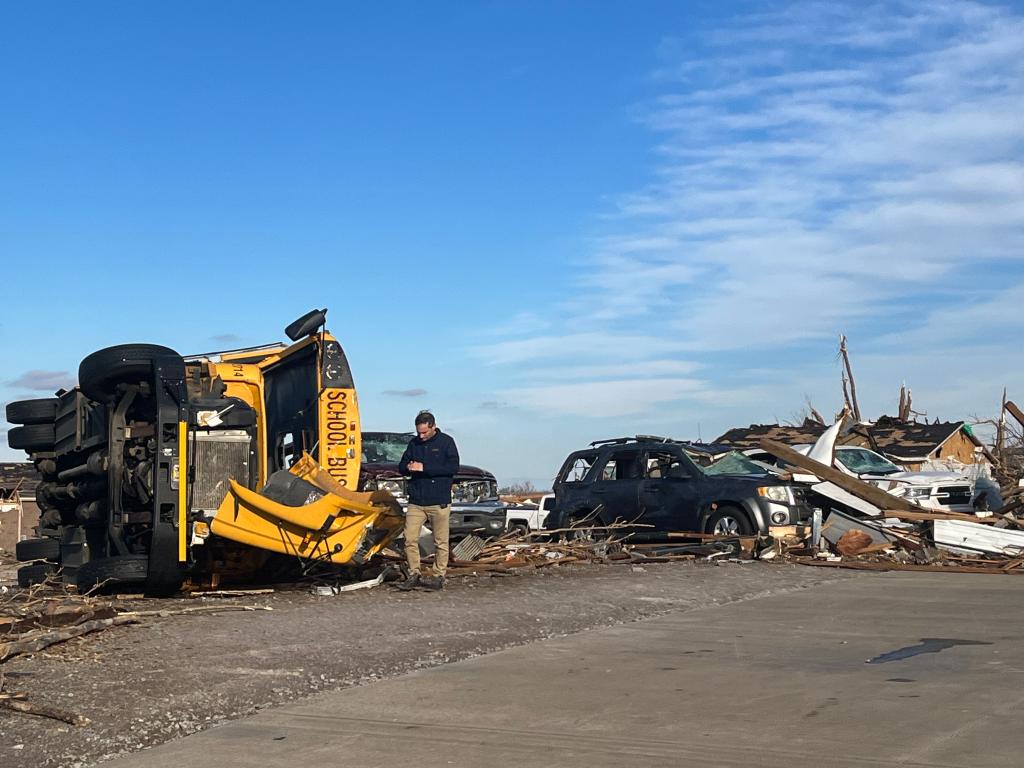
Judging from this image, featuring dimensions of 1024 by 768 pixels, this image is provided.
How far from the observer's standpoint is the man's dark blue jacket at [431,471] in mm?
13125

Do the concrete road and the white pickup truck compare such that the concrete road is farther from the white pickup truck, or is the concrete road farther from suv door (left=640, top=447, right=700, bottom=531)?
the white pickup truck

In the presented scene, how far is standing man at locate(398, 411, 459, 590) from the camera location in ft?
42.9

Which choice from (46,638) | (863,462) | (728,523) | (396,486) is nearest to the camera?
(46,638)

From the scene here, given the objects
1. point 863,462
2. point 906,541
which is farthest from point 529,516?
point 863,462

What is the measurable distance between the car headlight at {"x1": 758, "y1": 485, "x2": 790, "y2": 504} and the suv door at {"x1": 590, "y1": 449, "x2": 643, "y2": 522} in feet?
6.62

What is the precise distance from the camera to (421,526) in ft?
43.1

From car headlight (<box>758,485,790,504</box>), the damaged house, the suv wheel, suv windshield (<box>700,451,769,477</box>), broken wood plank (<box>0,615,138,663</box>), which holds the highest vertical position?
the damaged house

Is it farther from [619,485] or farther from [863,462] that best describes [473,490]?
A: [863,462]

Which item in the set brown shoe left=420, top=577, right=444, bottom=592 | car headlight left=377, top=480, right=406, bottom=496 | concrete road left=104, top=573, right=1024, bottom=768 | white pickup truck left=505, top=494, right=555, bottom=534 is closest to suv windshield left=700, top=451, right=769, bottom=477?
white pickup truck left=505, top=494, right=555, bottom=534

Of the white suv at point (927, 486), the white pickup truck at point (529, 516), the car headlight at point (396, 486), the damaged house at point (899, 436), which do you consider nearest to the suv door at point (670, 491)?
the white pickup truck at point (529, 516)

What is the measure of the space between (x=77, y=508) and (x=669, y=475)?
8.89 metres

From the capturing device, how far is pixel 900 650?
29.5ft

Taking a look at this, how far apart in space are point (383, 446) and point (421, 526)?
802cm

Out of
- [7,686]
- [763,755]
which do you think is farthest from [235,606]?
[763,755]
